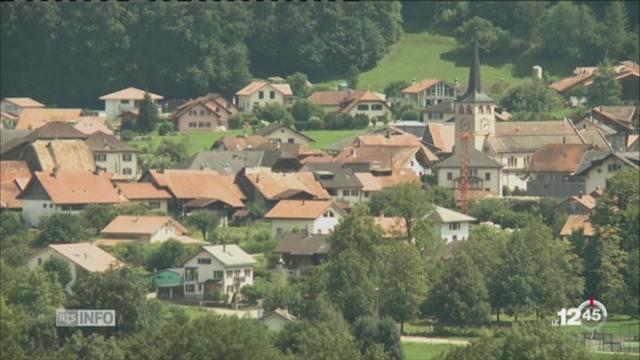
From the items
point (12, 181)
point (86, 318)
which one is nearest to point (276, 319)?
point (86, 318)

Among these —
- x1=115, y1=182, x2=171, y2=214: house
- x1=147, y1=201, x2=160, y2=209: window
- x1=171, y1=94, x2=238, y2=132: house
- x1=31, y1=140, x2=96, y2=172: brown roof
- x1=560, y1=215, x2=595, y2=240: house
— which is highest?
x1=171, y1=94, x2=238, y2=132: house

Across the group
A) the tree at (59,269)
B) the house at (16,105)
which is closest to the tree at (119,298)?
the tree at (59,269)

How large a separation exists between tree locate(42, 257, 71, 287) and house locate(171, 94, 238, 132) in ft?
60.7

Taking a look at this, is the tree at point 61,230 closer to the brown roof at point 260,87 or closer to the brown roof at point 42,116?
the brown roof at point 42,116

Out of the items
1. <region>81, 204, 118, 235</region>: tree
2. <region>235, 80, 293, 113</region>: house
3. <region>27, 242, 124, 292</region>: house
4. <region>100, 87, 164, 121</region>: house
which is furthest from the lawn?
<region>100, 87, 164, 121</region>: house

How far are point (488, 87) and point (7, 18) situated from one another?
17.7 metres

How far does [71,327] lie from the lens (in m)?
45.4

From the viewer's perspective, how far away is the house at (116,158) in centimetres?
6325

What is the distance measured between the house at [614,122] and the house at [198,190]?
930 centimetres

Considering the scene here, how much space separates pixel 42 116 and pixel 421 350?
94.3ft

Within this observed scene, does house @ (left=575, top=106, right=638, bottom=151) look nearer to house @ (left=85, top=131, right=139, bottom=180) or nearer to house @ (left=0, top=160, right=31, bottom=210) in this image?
house @ (left=85, top=131, right=139, bottom=180)

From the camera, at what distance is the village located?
5162 cm

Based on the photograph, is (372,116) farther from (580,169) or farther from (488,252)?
(488,252)

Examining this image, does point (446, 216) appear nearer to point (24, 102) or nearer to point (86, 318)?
point (86, 318)
